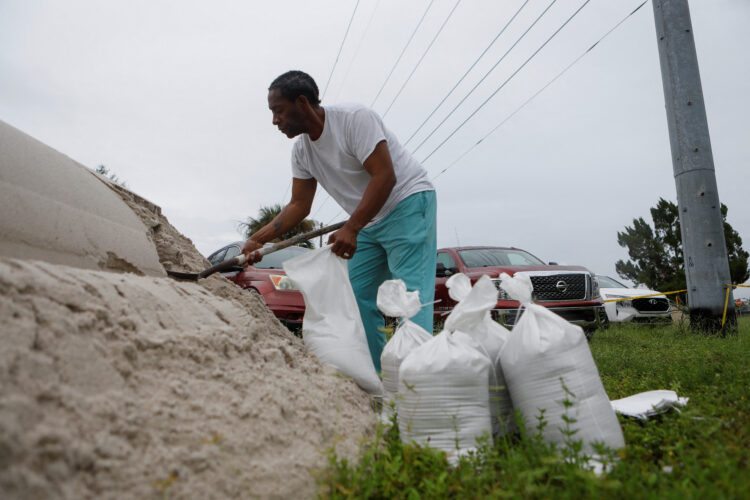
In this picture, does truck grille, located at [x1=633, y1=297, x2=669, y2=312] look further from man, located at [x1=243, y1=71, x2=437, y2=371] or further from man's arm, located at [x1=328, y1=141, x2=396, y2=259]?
man's arm, located at [x1=328, y1=141, x2=396, y2=259]

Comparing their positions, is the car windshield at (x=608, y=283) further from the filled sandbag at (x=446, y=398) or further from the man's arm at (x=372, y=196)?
the filled sandbag at (x=446, y=398)

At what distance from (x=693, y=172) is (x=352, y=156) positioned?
524 cm

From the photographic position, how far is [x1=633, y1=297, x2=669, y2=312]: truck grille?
8828 millimetres

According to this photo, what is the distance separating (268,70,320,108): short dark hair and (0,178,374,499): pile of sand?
49.6 inches

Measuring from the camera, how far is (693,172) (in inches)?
240

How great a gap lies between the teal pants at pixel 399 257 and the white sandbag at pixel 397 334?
1.04ft

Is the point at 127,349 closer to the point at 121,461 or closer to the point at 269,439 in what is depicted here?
the point at 121,461

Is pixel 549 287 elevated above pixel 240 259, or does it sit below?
above

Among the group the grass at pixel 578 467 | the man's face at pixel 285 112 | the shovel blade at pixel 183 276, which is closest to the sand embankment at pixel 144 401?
the grass at pixel 578 467

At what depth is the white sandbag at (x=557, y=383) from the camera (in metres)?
1.74

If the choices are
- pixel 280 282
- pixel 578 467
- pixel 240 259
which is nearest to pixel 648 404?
pixel 578 467

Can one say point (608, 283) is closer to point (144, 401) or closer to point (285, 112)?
point (285, 112)

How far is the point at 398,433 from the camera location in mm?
1971

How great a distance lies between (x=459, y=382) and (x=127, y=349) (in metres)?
1.14
